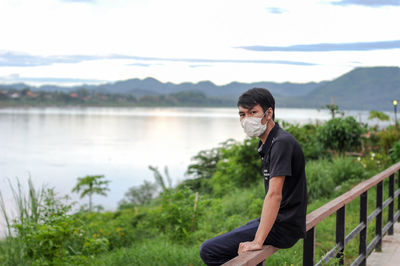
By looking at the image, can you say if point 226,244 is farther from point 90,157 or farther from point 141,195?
point 90,157

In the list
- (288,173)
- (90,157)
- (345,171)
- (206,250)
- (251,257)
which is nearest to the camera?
(251,257)

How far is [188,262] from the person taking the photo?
17.7 feet

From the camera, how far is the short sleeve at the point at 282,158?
246 centimetres

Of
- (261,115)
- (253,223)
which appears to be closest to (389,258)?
(253,223)

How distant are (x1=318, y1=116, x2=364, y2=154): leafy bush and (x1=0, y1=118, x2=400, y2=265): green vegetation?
0.03 meters

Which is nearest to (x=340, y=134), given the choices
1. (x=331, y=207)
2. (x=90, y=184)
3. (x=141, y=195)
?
(x=90, y=184)

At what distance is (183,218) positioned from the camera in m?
7.96

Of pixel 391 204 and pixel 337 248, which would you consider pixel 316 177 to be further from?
pixel 337 248

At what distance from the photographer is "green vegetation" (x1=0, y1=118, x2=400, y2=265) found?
598cm

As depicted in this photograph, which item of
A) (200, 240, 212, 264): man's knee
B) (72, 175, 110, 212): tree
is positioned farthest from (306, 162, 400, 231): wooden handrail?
(72, 175, 110, 212): tree

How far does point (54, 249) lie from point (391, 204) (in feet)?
15.3

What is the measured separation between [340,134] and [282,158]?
1206cm

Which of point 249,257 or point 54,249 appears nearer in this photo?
point 249,257

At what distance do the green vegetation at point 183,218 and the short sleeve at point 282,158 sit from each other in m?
1.25
